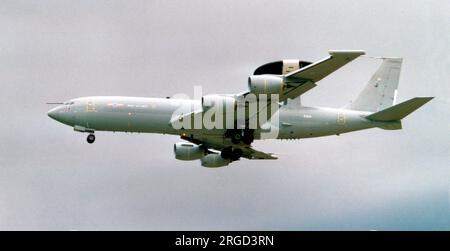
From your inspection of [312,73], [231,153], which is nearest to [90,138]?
[231,153]

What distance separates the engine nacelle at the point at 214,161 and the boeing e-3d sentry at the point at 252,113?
79 cm

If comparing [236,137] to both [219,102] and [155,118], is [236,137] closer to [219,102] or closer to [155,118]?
[219,102]

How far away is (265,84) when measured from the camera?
72.3m

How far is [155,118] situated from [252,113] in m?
8.16

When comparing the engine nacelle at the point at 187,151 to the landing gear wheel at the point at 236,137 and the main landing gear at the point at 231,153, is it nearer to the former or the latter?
the main landing gear at the point at 231,153

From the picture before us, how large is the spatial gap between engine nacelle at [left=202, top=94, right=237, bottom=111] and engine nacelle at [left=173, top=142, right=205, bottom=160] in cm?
1256

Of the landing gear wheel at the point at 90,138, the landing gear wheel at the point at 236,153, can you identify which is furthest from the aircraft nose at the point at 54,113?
the landing gear wheel at the point at 236,153

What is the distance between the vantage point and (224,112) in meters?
75.9

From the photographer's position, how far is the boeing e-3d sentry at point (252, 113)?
245ft

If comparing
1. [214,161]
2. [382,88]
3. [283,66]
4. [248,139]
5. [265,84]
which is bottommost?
[214,161]

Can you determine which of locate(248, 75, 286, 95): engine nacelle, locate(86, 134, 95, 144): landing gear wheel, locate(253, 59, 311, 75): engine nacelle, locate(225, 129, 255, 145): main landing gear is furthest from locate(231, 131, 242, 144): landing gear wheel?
locate(86, 134, 95, 144): landing gear wheel

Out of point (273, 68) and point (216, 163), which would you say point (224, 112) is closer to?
point (273, 68)

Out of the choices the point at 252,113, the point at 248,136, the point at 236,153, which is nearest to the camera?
the point at 252,113

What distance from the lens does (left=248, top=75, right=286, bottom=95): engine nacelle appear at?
72.4m
